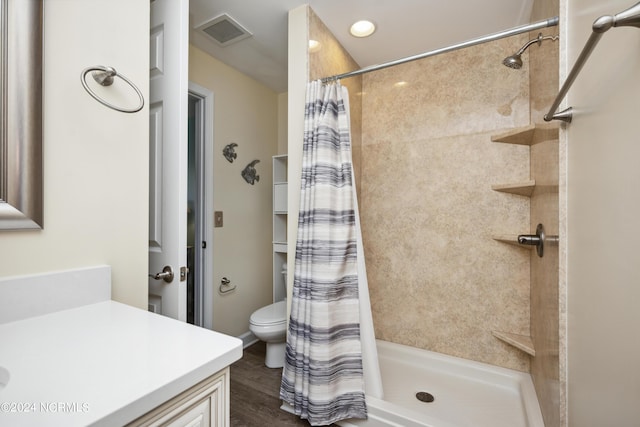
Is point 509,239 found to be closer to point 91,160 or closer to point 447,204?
point 447,204

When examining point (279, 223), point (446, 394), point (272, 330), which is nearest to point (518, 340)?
point (446, 394)

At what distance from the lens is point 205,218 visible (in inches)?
87.0

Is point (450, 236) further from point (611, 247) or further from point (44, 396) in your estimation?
point (44, 396)

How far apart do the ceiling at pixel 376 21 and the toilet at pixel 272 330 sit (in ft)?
6.56

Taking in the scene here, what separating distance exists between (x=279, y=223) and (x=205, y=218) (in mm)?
648

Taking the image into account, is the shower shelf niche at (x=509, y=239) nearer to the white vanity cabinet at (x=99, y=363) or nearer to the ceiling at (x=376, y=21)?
the ceiling at (x=376, y=21)

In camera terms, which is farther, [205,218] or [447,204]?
[205,218]

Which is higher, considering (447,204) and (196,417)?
(447,204)

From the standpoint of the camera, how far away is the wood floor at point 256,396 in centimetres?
153

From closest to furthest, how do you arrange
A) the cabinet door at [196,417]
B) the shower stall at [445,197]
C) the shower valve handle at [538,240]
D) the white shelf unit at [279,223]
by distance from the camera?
1. the cabinet door at [196,417]
2. the shower valve handle at [538,240]
3. the shower stall at [445,197]
4. the white shelf unit at [279,223]

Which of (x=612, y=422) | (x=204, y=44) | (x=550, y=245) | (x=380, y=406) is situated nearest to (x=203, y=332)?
(x=612, y=422)

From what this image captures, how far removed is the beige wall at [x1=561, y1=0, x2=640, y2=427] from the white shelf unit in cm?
196

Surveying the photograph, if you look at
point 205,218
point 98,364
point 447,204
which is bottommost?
point 98,364

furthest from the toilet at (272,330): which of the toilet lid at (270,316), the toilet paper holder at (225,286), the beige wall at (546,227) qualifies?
the beige wall at (546,227)
